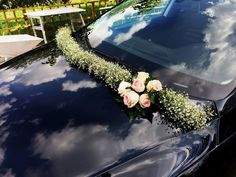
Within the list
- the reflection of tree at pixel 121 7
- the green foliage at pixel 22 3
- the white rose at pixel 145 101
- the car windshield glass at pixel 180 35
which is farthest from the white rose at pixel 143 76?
the green foliage at pixel 22 3

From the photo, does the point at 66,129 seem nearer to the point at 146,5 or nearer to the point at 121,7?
the point at 146,5

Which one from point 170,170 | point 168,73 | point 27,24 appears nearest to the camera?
point 170,170

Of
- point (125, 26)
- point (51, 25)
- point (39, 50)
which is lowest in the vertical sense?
point (51, 25)

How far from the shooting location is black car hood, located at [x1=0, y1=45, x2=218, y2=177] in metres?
1.57

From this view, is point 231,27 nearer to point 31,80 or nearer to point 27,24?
point 31,80

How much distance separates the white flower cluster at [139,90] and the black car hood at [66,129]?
7 cm

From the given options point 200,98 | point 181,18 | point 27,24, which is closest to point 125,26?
point 181,18

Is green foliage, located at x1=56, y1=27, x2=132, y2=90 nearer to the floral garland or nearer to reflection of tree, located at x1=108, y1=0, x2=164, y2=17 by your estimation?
the floral garland

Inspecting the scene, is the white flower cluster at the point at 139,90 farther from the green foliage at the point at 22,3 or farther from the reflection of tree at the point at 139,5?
the green foliage at the point at 22,3

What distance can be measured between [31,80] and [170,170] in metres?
1.08

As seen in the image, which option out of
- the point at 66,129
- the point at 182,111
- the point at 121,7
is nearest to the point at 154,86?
the point at 182,111

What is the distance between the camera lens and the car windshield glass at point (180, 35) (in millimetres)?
2105

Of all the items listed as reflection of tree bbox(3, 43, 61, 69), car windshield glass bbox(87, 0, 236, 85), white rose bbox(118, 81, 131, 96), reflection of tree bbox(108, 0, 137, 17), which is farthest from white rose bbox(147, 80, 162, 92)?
reflection of tree bbox(108, 0, 137, 17)

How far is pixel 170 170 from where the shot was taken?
1.56 meters
